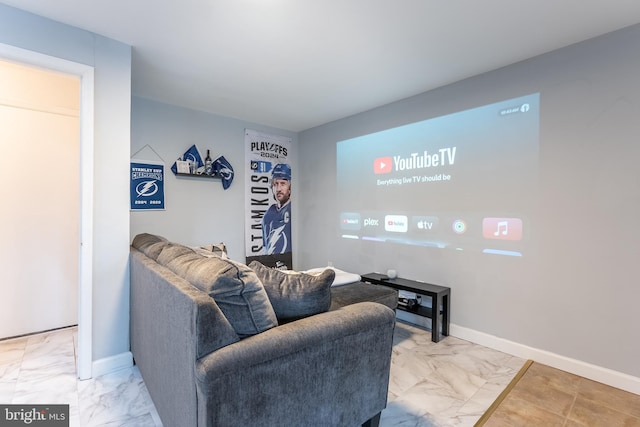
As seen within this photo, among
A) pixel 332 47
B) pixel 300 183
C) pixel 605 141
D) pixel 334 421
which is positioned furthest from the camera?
pixel 300 183

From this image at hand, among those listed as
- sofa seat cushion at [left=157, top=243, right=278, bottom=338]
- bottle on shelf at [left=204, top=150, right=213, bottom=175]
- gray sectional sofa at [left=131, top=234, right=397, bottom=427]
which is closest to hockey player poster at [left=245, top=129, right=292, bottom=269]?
bottle on shelf at [left=204, top=150, right=213, bottom=175]

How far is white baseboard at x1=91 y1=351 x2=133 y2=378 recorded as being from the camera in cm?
218

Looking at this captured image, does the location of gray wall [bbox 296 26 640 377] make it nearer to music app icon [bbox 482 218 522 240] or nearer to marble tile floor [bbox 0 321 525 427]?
music app icon [bbox 482 218 522 240]

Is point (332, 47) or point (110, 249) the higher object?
point (332, 47)

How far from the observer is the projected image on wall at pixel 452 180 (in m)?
2.57

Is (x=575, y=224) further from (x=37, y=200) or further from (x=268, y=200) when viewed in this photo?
Answer: (x=37, y=200)

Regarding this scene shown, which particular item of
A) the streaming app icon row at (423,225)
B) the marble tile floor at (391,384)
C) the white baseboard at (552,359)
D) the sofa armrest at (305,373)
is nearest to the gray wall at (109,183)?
the marble tile floor at (391,384)

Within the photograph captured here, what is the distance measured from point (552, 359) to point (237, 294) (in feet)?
8.61

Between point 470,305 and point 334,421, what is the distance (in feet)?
6.62

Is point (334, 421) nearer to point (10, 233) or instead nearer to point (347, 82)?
point (347, 82)

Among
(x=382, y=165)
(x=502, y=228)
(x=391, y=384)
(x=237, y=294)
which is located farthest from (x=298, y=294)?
(x=382, y=165)

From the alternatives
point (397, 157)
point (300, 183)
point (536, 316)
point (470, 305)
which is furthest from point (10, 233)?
point (536, 316)

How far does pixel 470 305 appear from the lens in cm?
287

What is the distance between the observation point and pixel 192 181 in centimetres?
375
